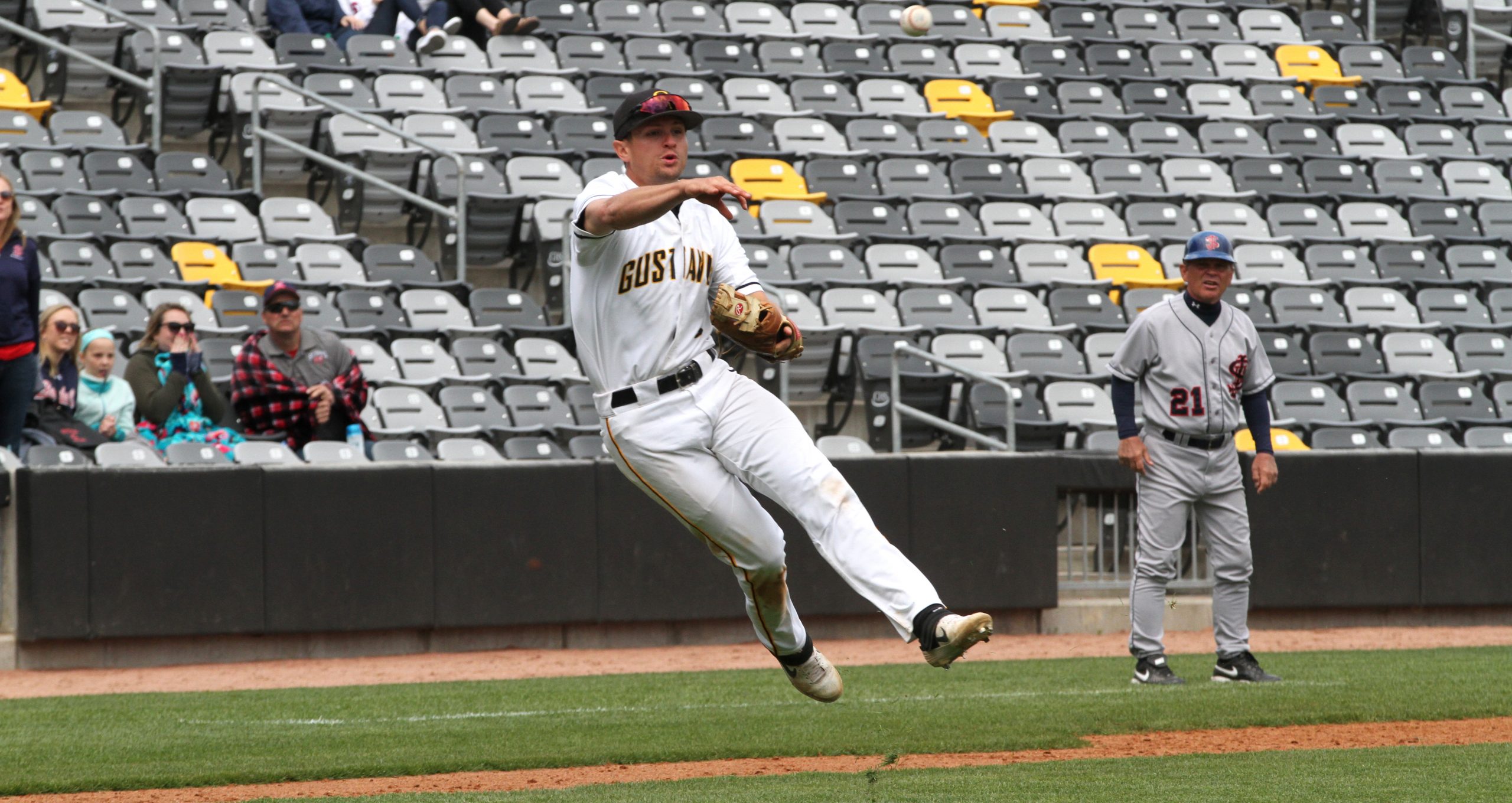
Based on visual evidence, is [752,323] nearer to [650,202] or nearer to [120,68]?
[650,202]

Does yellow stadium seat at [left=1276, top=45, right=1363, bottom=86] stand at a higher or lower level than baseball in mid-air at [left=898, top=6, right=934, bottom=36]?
lower

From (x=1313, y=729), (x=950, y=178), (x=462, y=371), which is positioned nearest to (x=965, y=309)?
(x=950, y=178)

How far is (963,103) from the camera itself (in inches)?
672

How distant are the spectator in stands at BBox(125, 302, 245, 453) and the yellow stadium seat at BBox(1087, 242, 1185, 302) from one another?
760 cm

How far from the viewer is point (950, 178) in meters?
15.9

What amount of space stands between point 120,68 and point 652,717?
9687 millimetres

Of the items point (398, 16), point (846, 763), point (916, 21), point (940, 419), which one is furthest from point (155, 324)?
point (916, 21)

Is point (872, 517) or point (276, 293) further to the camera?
point (872, 517)

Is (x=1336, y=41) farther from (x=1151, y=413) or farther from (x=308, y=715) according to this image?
(x=308, y=715)

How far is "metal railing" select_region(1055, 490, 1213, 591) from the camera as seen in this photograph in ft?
36.5

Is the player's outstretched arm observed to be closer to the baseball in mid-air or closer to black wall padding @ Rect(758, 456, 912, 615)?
black wall padding @ Rect(758, 456, 912, 615)

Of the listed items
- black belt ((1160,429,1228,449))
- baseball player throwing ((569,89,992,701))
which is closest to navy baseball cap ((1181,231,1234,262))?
black belt ((1160,429,1228,449))

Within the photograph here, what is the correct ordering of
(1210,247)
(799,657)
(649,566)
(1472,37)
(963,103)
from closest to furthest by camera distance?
(799,657)
(1210,247)
(649,566)
(963,103)
(1472,37)

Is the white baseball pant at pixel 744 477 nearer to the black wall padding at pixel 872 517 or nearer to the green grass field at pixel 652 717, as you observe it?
the green grass field at pixel 652 717
